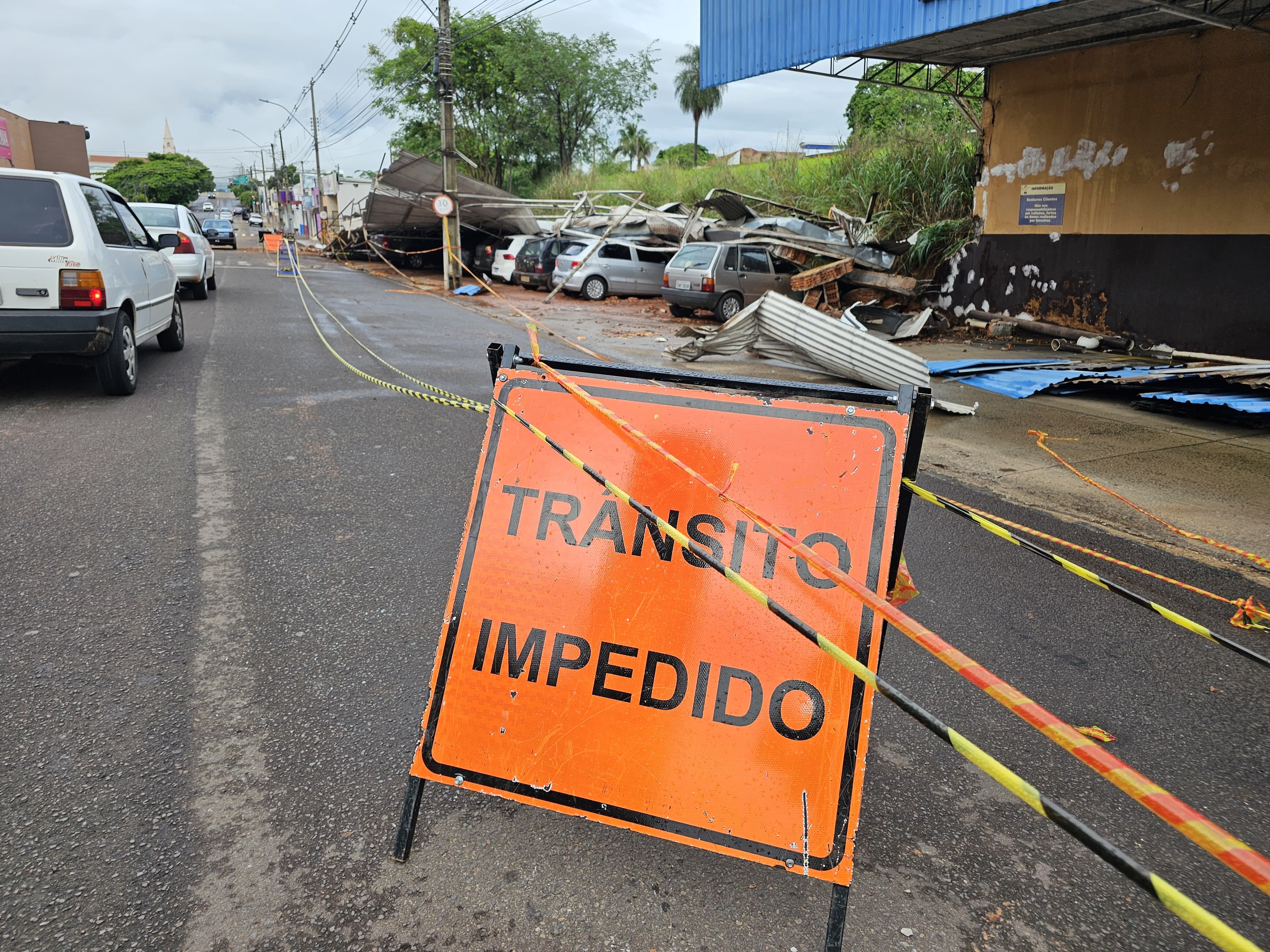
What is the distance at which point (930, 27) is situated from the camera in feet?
35.2

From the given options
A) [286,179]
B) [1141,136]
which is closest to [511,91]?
[1141,136]

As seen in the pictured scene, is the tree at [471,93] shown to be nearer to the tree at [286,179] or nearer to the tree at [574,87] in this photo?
the tree at [574,87]

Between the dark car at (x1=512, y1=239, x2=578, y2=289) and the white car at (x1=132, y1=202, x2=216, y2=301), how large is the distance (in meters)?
8.85

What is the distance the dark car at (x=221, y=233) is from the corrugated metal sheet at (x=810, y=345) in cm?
3622

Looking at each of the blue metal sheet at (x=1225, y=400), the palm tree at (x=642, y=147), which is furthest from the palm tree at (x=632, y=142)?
the blue metal sheet at (x=1225, y=400)

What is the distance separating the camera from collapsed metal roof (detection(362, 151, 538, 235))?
26859mm

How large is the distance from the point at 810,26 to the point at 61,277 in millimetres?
10282

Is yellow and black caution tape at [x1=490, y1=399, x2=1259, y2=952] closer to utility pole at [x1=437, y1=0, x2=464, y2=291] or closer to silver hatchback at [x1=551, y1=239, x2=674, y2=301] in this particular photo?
silver hatchback at [x1=551, y1=239, x2=674, y2=301]

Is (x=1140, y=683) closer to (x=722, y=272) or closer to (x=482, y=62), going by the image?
(x=722, y=272)

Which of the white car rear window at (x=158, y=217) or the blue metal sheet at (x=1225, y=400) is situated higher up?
the white car rear window at (x=158, y=217)

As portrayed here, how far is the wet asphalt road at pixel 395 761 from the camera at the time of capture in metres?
2.16

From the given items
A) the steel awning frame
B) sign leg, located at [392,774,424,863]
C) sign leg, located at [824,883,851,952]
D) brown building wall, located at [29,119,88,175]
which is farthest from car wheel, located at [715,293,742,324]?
brown building wall, located at [29,119,88,175]

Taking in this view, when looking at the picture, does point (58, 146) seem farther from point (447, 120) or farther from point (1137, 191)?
point (1137, 191)

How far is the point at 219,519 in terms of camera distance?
4805 mm
